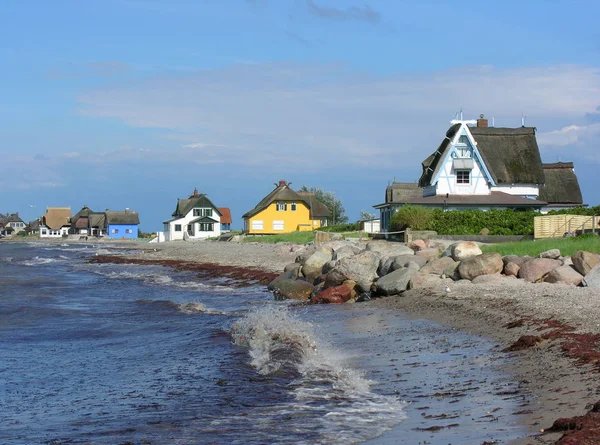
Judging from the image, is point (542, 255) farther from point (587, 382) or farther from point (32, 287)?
point (32, 287)

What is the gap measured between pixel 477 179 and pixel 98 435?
45327mm

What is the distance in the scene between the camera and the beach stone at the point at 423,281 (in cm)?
1984

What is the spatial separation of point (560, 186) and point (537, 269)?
135ft

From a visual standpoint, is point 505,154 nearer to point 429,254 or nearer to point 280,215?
point 280,215

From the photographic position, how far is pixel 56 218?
157 meters

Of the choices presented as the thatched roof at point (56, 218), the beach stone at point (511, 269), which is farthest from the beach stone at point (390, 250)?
the thatched roof at point (56, 218)

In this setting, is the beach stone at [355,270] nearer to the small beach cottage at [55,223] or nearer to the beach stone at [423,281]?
the beach stone at [423,281]

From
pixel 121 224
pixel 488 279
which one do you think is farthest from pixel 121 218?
pixel 488 279

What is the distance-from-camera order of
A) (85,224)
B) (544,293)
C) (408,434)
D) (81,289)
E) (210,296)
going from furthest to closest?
(85,224)
(81,289)
(210,296)
(544,293)
(408,434)

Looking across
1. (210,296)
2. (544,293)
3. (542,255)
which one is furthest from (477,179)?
(544,293)

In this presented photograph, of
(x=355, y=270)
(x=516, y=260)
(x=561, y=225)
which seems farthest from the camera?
(x=561, y=225)

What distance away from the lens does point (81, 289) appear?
104ft

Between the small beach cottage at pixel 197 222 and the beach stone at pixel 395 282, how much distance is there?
7706 cm

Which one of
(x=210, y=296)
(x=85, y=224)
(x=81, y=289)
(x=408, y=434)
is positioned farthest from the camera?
Result: (x=85, y=224)
